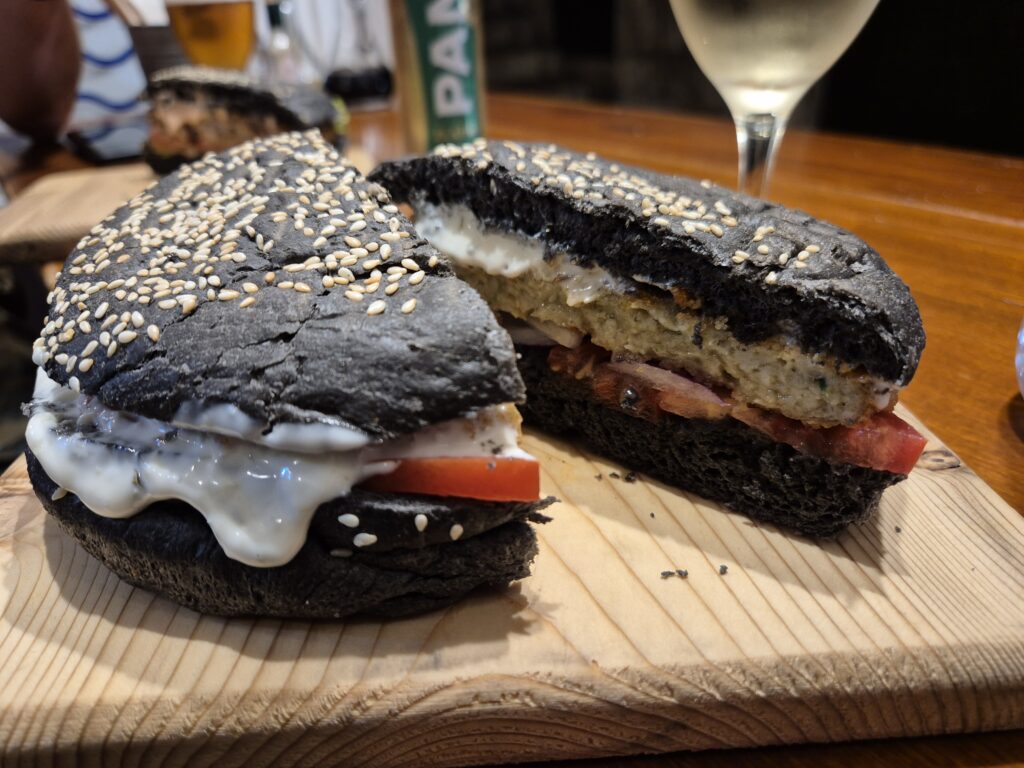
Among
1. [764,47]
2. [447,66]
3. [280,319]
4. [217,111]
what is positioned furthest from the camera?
[217,111]

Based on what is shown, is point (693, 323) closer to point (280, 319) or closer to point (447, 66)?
point (280, 319)

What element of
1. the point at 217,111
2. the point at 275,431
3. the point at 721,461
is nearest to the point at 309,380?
the point at 275,431

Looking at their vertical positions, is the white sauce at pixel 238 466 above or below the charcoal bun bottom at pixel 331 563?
above

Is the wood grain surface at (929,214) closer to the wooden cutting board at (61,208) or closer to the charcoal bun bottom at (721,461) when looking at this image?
the charcoal bun bottom at (721,461)

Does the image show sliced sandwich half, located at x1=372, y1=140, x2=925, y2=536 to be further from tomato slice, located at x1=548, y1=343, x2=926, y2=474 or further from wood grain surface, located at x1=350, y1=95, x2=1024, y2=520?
wood grain surface, located at x1=350, y1=95, x2=1024, y2=520

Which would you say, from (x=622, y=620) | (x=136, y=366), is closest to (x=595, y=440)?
(x=622, y=620)

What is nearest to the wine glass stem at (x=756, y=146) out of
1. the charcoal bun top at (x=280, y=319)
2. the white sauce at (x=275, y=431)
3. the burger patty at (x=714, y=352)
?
the burger patty at (x=714, y=352)

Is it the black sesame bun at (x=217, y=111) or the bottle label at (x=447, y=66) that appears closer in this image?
Result: the bottle label at (x=447, y=66)

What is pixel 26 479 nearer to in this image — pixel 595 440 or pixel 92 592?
pixel 92 592
